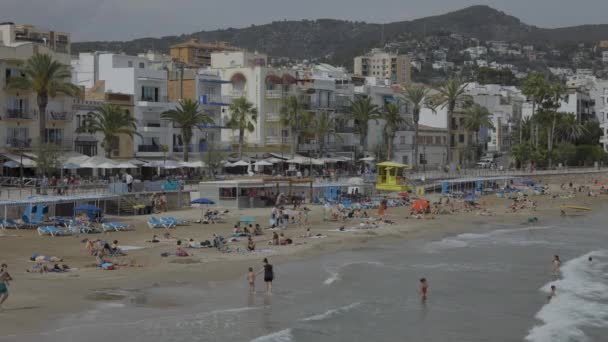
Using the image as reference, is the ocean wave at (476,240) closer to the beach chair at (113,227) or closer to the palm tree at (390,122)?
the beach chair at (113,227)

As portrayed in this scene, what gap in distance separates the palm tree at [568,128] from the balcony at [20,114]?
71919mm

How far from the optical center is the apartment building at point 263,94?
266 feet

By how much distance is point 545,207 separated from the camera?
228ft

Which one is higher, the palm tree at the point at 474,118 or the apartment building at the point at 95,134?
the palm tree at the point at 474,118


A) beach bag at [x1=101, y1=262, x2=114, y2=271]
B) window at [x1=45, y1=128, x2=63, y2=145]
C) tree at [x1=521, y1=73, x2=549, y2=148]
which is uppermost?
tree at [x1=521, y1=73, x2=549, y2=148]

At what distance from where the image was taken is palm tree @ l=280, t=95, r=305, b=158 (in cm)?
7875

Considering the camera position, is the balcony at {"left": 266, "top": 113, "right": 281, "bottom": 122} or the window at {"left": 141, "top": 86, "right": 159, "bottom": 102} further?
the balcony at {"left": 266, "top": 113, "right": 281, "bottom": 122}

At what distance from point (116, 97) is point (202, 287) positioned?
129 feet

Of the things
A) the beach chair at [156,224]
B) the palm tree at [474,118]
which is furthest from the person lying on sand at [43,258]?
the palm tree at [474,118]

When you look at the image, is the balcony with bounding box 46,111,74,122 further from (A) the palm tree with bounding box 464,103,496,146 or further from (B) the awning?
(A) the palm tree with bounding box 464,103,496,146

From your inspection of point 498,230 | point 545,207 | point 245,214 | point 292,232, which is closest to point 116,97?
point 245,214

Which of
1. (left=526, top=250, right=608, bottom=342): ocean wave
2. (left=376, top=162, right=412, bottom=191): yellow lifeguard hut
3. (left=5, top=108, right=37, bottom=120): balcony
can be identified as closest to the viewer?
(left=526, top=250, right=608, bottom=342): ocean wave

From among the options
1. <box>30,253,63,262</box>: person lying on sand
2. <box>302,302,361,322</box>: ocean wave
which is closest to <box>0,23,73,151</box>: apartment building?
<box>30,253,63,262</box>: person lying on sand

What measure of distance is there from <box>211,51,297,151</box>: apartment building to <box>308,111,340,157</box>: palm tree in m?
2.74
